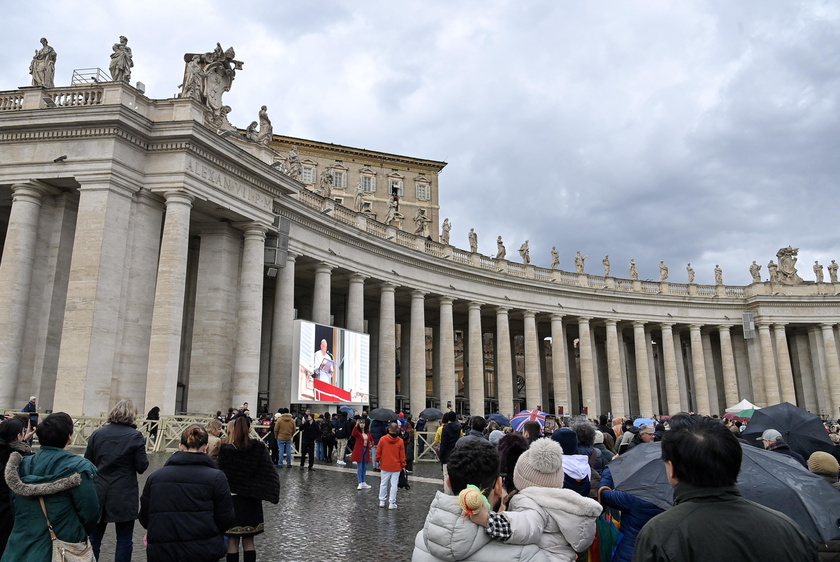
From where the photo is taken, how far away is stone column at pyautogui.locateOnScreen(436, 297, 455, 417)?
41.8m

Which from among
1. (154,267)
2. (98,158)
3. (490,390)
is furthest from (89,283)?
(490,390)

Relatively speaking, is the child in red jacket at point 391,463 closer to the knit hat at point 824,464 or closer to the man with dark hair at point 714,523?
the knit hat at point 824,464

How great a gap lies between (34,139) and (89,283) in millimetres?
6969

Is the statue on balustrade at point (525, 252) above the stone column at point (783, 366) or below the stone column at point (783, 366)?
above

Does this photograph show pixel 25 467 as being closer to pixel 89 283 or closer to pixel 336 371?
pixel 89 283

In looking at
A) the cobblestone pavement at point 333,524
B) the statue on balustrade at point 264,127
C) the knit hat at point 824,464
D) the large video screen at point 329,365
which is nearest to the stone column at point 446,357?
the large video screen at point 329,365

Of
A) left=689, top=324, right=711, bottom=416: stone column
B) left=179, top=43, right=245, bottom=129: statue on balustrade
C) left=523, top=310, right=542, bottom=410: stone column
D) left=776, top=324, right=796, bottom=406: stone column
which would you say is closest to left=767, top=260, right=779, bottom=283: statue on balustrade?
left=776, top=324, right=796, bottom=406: stone column

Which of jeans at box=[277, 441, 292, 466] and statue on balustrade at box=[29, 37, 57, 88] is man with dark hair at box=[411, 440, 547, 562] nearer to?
jeans at box=[277, 441, 292, 466]

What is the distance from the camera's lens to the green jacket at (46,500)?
221 inches

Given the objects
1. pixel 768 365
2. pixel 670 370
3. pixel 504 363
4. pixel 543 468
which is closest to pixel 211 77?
pixel 543 468

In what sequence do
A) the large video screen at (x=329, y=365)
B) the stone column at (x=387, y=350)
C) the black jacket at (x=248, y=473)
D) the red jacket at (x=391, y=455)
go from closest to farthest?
1. the black jacket at (x=248, y=473)
2. the red jacket at (x=391, y=455)
3. the large video screen at (x=329, y=365)
4. the stone column at (x=387, y=350)

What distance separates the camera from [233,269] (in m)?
29.5

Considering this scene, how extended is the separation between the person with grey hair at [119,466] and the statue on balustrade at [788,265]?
62815mm

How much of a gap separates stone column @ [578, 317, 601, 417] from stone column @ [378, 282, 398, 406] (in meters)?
19.2
